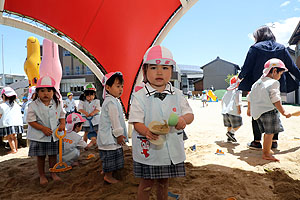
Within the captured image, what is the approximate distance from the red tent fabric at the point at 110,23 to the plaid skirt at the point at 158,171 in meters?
3.70

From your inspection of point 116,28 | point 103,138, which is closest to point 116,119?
point 103,138

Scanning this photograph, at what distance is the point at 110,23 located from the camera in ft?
15.1

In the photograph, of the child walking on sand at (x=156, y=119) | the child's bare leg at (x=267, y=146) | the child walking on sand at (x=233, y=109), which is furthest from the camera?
the child walking on sand at (x=233, y=109)

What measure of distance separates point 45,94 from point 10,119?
2.30 meters

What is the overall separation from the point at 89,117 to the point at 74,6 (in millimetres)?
2434

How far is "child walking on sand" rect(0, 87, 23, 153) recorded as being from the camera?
399 centimetres

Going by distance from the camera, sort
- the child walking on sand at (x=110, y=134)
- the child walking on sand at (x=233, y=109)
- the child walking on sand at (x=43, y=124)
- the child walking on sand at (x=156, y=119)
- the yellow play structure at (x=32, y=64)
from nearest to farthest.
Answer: the child walking on sand at (x=156, y=119)
the child walking on sand at (x=110, y=134)
the child walking on sand at (x=43, y=124)
the child walking on sand at (x=233, y=109)
the yellow play structure at (x=32, y=64)

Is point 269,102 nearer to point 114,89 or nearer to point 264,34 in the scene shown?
point 264,34

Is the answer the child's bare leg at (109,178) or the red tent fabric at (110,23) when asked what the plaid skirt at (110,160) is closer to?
the child's bare leg at (109,178)

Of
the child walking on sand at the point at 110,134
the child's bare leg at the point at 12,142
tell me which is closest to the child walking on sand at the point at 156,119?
the child walking on sand at the point at 110,134

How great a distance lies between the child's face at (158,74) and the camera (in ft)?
4.86

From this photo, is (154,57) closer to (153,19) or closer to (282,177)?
(282,177)

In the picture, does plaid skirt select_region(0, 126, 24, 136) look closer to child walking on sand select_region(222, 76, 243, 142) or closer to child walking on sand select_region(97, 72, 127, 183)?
child walking on sand select_region(97, 72, 127, 183)

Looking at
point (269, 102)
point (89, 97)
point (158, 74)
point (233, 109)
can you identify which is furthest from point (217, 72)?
point (158, 74)
